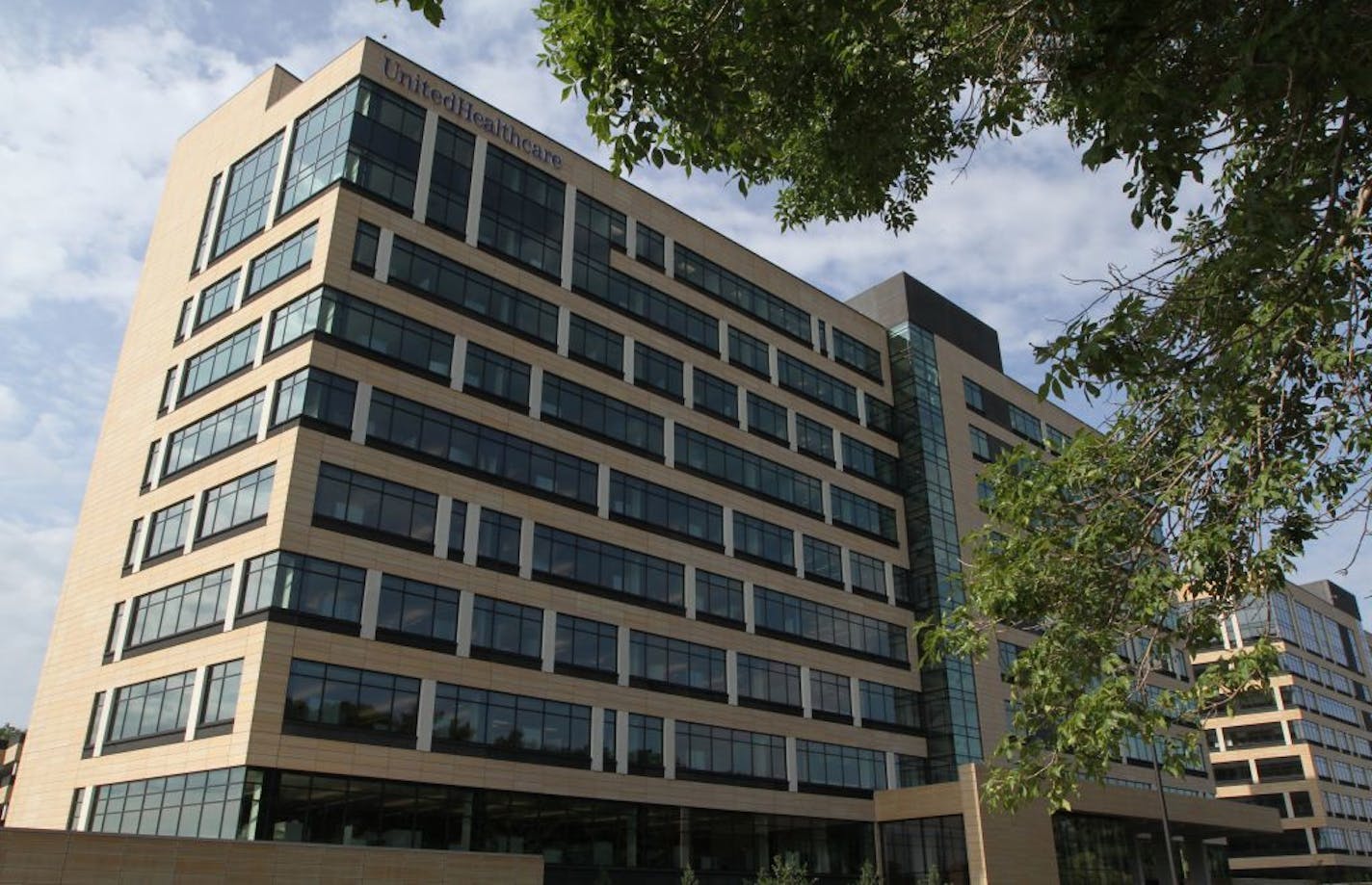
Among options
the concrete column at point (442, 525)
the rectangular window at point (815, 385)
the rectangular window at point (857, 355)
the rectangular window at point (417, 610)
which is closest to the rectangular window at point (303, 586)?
the rectangular window at point (417, 610)

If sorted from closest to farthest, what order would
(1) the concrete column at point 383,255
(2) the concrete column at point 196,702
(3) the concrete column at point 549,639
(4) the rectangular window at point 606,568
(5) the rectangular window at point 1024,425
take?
(2) the concrete column at point 196,702 < (1) the concrete column at point 383,255 < (3) the concrete column at point 549,639 < (4) the rectangular window at point 606,568 < (5) the rectangular window at point 1024,425

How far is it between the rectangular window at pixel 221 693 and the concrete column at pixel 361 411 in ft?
29.6

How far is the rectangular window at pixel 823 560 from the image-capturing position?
5688cm

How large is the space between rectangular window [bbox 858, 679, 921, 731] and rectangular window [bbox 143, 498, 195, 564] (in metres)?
34.6

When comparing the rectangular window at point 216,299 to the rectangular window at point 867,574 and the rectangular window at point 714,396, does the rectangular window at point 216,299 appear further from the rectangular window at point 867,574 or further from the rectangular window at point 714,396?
the rectangular window at point 867,574

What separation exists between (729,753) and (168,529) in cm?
2647

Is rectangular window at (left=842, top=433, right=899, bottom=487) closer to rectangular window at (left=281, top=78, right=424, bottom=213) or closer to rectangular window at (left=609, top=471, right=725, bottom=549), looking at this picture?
rectangular window at (left=609, top=471, right=725, bottom=549)

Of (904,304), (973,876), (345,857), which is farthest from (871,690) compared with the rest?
(345,857)

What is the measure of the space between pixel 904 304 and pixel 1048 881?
3569 centimetres

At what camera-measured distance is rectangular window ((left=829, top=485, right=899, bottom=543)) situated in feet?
197

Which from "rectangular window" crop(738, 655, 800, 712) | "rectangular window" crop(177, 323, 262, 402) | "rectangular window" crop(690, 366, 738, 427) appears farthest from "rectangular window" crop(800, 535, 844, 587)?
"rectangular window" crop(177, 323, 262, 402)

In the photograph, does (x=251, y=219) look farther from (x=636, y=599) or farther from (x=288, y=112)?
(x=636, y=599)

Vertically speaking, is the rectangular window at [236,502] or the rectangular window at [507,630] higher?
the rectangular window at [236,502]

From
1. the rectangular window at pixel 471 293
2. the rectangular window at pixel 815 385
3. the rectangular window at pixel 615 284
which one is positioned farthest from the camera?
the rectangular window at pixel 815 385
